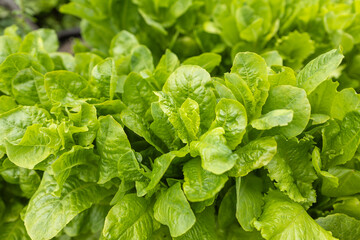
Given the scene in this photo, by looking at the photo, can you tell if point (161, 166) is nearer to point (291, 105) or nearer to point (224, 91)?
point (224, 91)

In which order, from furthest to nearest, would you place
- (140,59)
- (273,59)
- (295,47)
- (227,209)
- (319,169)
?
(295,47), (140,59), (273,59), (227,209), (319,169)

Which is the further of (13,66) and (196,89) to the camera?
(13,66)

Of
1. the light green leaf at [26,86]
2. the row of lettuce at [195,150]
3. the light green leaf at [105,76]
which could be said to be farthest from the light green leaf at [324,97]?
the light green leaf at [26,86]

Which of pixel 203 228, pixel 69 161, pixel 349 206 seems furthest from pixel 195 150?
pixel 349 206

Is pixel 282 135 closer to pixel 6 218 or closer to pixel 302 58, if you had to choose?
pixel 302 58

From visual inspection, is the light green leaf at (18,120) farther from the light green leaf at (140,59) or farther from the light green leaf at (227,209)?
the light green leaf at (227,209)

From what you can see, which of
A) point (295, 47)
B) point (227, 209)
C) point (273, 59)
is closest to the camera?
point (227, 209)

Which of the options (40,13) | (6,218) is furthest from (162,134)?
(40,13)
